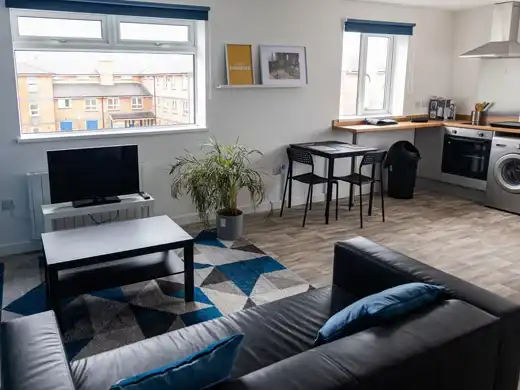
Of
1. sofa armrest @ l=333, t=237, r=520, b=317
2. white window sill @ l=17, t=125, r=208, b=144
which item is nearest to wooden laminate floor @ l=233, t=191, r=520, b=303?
sofa armrest @ l=333, t=237, r=520, b=317

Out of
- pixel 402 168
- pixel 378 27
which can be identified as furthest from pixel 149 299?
pixel 378 27

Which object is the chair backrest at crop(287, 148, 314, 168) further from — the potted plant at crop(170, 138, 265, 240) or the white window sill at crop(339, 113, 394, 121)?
the white window sill at crop(339, 113, 394, 121)

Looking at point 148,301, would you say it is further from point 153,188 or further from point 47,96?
point 47,96

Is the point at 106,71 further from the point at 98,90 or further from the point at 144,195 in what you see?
the point at 144,195

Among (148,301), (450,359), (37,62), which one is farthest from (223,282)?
(37,62)

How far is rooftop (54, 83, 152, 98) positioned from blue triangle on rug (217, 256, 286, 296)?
6.38 ft

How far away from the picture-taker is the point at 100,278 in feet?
9.77

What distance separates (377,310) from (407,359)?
236mm

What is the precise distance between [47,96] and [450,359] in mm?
3849

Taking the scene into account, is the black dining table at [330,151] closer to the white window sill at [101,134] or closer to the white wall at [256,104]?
the white wall at [256,104]

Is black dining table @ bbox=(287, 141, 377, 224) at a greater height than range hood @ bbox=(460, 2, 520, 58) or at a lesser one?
lesser

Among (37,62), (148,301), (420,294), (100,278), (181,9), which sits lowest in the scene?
(148,301)

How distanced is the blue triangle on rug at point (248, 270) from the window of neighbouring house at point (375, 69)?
2693mm

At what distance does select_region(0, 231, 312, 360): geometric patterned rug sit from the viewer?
2.77 metres
